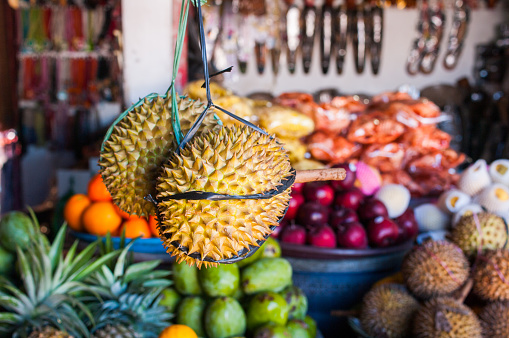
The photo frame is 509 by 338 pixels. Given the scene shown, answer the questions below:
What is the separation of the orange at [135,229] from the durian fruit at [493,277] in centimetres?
148

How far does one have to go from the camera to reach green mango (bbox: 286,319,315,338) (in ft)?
5.24

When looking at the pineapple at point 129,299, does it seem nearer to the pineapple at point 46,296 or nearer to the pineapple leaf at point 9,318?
the pineapple at point 46,296

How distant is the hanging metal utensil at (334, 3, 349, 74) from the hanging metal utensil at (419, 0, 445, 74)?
4.22 feet

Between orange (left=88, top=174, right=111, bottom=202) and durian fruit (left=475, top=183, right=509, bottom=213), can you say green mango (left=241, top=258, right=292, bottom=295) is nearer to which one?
orange (left=88, top=174, right=111, bottom=202)

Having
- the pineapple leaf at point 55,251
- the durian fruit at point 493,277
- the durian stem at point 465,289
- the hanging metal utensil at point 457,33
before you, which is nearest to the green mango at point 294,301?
the durian stem at point 465,289

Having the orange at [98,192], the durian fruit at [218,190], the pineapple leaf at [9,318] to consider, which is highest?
the durian fruit at [218,190]

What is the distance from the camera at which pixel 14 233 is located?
1.61 m

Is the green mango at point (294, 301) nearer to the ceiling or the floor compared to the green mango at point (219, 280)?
nearer to the floor

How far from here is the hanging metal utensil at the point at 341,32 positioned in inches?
241

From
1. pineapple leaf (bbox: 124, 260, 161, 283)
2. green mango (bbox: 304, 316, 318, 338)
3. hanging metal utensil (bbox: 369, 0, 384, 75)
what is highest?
hanging metal utensil (bbox: 369, 0, 384, 75)

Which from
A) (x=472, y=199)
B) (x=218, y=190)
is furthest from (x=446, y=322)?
(x=218, y=190)

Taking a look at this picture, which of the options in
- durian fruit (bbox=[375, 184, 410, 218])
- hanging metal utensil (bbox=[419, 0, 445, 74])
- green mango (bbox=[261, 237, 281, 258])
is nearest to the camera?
green mango (bbox=[261, 237, 281, 258])

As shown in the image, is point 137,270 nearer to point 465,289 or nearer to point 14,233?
point 14,233

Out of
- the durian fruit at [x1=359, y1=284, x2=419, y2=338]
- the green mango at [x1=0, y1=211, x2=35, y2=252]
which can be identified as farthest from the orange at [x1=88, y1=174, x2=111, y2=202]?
the durian fruit at [x1=359, y1=284, x2=419, y2=338]
